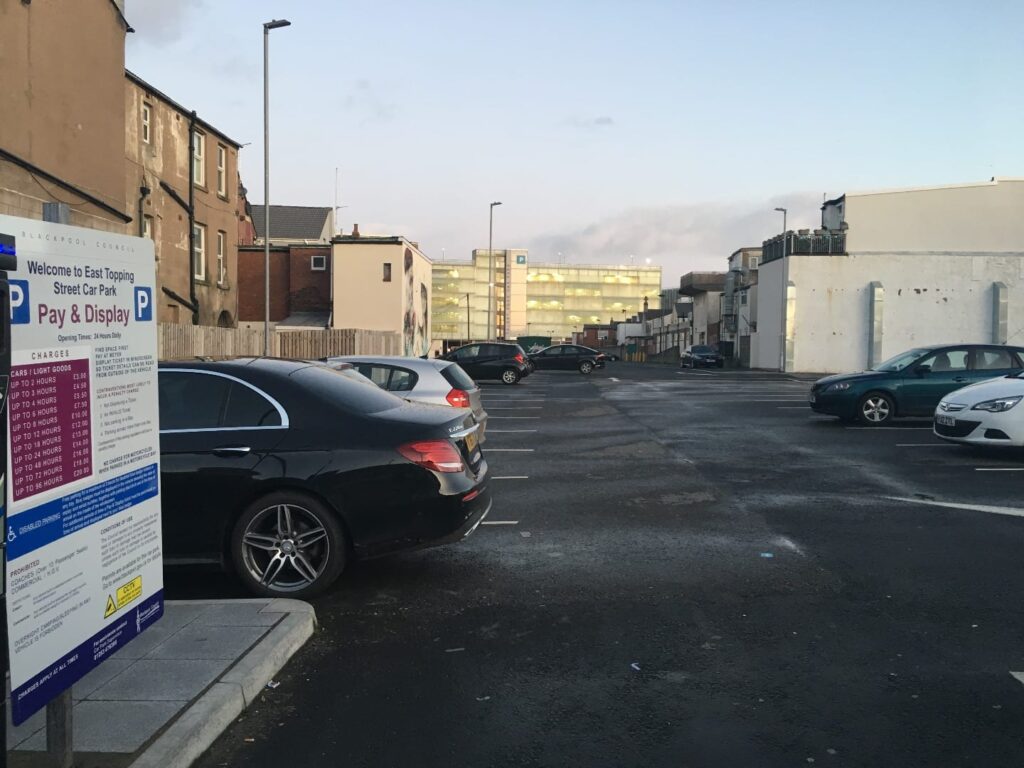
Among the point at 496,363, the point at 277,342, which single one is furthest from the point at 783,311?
the point at 277,342

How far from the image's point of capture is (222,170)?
31.9 metres

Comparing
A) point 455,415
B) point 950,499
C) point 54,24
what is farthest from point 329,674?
point 54,24

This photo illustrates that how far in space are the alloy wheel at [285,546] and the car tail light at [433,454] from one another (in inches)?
29.8

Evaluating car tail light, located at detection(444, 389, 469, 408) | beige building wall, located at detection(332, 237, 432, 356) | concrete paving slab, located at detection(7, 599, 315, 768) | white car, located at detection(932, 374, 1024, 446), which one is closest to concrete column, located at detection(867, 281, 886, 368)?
beige building wall, located at detection(332, 237, 432, 356)

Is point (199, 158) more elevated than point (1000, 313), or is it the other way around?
point (199, 158)

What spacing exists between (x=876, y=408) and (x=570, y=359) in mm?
29768

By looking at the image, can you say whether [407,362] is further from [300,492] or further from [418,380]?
[300,492]

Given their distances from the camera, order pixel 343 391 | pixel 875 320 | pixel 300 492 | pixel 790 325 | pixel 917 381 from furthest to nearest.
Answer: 1. pixel 790 325
2. pixel 875 320
3. pixel 917 381
4. pixel 343 391
5. pixel 300 492

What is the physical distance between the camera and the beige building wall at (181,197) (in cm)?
2544

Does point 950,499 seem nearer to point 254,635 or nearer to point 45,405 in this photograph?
point 254,635

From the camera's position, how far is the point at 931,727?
12.9 ft

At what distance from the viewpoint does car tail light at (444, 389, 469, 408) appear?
11.6 metres

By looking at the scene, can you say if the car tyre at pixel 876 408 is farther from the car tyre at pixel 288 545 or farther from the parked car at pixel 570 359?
the parked car at pixel 570 359

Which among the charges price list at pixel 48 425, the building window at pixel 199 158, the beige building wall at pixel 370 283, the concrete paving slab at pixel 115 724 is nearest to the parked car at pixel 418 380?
the concrete paving slab at pixel 115 724
